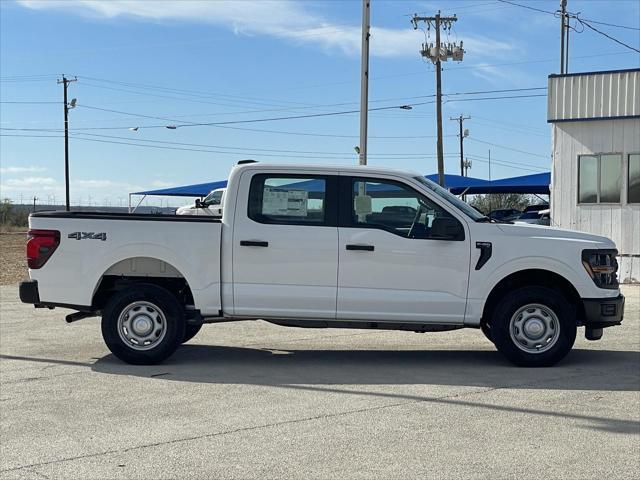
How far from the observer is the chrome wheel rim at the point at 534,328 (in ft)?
27.3

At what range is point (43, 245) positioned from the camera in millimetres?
8445

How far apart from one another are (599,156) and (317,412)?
15.3 meters

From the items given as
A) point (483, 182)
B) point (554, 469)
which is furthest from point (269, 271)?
point (483, 182)

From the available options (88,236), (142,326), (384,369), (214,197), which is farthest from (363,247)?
(214,197)

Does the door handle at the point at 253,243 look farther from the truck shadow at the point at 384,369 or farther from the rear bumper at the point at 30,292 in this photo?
the rear bumper at the point at 30,292

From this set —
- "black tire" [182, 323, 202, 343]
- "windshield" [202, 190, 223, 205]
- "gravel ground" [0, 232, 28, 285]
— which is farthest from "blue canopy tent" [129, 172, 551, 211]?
"black tire" [182, 323, 202, 343]

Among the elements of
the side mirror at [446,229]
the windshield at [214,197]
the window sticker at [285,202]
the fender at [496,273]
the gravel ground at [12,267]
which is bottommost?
Result: the gravel ground at [12,267]

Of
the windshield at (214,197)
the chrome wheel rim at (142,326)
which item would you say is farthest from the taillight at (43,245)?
the windshield at (214,197)

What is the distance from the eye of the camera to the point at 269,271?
27.3ft

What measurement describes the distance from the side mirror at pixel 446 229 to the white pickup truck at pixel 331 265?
0.05 ft

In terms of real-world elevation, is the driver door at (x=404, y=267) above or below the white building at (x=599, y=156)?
below

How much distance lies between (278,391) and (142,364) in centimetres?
187

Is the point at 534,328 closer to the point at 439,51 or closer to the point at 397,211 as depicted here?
the point at 397,211

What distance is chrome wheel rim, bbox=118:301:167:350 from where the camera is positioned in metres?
8.41
